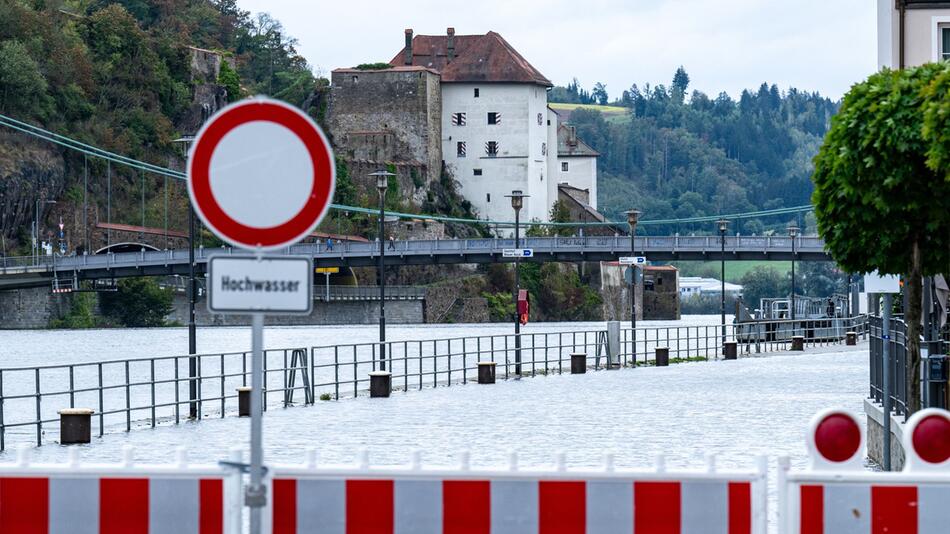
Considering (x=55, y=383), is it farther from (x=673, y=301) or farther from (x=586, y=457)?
(x=673, y=301)

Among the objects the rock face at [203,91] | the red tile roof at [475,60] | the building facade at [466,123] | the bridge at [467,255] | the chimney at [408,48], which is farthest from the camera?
the chimney at [408,48]

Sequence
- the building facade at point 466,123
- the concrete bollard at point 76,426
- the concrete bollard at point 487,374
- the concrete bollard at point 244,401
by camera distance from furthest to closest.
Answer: the building facade at point 466,123
the concrete bollard at point 487,374
the concrete bollard at point 244,401
the concrete bollard at point 76,426

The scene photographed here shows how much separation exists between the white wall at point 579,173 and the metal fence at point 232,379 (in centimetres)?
6538

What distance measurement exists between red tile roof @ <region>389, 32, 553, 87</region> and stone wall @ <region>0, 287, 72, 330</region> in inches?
1682

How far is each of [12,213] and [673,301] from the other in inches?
2074

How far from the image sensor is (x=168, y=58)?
11244cm

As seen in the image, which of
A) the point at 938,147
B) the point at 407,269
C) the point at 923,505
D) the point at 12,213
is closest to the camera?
the point at 923,505

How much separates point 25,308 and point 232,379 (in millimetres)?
42046

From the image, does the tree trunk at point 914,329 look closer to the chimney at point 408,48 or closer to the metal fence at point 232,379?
the metal fence at point 232,379

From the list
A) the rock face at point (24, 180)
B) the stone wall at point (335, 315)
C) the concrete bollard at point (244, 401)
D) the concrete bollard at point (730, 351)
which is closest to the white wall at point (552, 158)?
the stone wall at point (335, 315)

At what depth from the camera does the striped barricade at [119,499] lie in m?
5.16

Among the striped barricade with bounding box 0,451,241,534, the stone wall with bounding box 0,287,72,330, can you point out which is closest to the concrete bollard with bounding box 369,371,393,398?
the striped barricade with bounding box 0,451,241,534

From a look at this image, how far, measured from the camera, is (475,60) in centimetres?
12512

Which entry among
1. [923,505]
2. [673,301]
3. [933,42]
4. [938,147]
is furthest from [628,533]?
[673,301]
